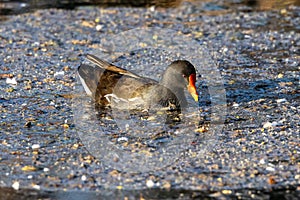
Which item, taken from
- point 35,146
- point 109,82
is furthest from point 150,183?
point 109,82

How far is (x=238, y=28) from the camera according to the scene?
11828 millimetres

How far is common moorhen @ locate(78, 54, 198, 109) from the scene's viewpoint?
7.82m

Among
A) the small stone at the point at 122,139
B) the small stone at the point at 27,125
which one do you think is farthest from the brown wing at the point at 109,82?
the small stone at the point at 27,125

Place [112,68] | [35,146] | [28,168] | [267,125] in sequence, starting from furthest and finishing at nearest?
1. [112,68]
2. [267,125]
3. [35,146]
4. [28,168]

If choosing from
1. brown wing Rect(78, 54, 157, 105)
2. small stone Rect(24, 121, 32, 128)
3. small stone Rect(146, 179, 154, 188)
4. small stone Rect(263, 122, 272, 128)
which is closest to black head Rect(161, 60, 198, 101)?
brown wing Rect(78, 54, 157, 105)

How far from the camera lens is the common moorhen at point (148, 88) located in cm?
782

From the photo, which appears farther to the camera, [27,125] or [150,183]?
[27,125]

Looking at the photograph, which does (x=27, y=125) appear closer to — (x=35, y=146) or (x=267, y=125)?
Result: (x=35, y=146)

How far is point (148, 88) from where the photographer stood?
25.8 feet

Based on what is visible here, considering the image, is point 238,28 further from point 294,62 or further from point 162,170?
point 162,170

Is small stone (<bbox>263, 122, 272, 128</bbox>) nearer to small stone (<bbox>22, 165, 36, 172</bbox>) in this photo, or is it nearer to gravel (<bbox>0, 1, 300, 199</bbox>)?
gravel (<bbox>0, 1, 300, 199</bbox>)

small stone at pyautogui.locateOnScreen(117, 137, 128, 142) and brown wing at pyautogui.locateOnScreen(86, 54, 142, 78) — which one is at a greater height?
brown wing at pyautogui.locateOnScreen(86, 54, 142, 78)

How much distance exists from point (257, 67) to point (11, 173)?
457cm

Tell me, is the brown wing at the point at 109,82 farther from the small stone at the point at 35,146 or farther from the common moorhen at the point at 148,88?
the small stone at the point at 35,146
